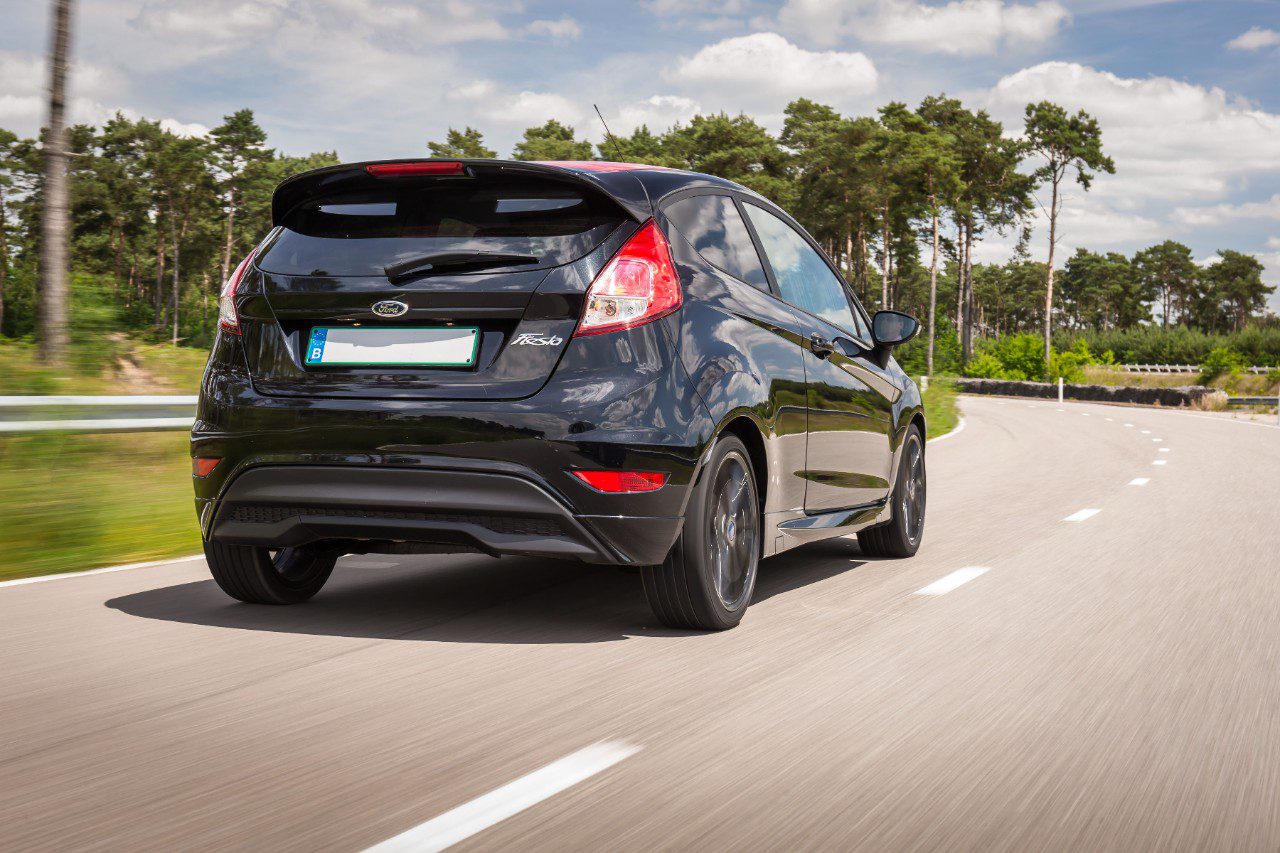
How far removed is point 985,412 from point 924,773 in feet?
112

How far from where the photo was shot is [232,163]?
305 ft

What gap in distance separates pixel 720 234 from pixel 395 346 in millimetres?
1439

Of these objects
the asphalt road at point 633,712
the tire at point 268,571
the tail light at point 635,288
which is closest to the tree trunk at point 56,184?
the asphalt road at point 633,712

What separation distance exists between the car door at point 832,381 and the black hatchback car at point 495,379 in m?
0.71

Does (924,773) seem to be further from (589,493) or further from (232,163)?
(232,163)

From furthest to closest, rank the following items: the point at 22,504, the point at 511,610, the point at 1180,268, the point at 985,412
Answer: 1. the point at 1180,268
2. the point at 985,412
3. the point at 22,504
4. the point at 511,610

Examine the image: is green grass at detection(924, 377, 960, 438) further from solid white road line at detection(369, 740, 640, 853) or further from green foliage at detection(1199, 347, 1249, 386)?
green foliage at detection(1199, 347, 1249, 386)

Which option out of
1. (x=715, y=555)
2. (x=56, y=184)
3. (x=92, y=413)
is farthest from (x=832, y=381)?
(x=56, y=184)

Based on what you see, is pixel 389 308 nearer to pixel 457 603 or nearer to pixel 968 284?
pixel 457 603

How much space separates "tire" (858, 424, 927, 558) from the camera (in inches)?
305

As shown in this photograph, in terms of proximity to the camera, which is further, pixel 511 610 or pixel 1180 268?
pixel 1180 268

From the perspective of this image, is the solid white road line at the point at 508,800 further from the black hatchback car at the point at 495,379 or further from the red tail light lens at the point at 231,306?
the red tail light lens at the point at 231,306

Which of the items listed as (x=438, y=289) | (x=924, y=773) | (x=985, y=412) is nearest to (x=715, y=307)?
(x=438, y=289)

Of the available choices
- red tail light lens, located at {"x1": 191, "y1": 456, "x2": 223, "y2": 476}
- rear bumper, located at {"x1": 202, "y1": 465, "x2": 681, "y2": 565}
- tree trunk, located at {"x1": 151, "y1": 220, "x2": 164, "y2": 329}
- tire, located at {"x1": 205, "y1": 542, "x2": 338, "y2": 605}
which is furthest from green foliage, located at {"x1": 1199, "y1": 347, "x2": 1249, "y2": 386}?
tree trunk, located at {"x1": 151, "y1": 220, "x2": 164, "y2": 329}
